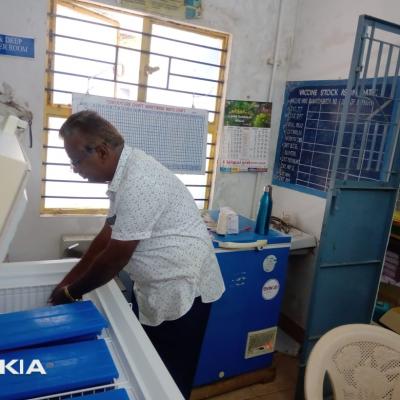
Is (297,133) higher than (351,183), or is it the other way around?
(297,133)

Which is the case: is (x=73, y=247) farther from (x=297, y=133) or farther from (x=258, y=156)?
(x=297, y=133)

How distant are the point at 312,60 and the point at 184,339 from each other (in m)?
1.94

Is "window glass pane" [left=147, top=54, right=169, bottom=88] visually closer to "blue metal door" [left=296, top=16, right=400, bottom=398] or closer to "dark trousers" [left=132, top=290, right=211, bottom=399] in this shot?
"blue metal door" [left=296, top=16, right=400, bottom=398]

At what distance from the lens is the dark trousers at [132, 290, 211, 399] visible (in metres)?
1.51

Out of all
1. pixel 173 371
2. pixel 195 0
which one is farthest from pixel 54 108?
pixel 173 371

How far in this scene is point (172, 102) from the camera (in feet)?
7.83

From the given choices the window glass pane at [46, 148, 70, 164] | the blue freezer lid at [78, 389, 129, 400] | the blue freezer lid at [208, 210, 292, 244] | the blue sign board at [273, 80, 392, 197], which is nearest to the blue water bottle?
the blue freezer lid at [208, 210, 292, 244]

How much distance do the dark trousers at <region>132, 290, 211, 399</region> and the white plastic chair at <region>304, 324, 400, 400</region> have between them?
516 mm

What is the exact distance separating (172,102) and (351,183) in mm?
1182

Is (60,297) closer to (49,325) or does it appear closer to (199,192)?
(49,325)

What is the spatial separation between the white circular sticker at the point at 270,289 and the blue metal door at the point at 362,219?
0.24 meters

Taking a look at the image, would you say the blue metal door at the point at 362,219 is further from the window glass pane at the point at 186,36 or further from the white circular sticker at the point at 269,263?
the window glass pane at the point at 186,36

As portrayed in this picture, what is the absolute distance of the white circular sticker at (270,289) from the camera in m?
2.10

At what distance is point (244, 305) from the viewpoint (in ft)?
6.75
